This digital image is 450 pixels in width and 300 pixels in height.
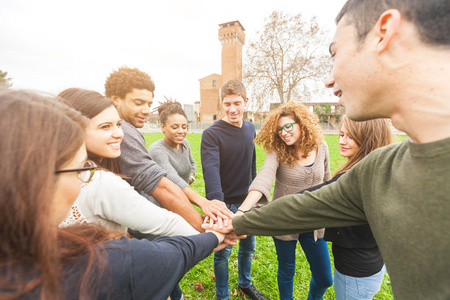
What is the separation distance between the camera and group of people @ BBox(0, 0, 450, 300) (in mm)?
770

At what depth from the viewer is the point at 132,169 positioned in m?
2.02

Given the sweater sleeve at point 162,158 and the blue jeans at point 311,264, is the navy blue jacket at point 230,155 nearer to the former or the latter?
the sweater sleeve at point 162,158

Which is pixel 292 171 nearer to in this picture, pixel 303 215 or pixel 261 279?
pixel 303 215

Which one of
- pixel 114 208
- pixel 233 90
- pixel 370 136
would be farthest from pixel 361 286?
pixel 233 90

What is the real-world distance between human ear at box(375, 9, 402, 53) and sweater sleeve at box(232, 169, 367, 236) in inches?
32.6

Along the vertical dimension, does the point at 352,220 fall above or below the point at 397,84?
below

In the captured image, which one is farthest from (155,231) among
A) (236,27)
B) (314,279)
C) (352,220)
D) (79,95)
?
(236,27)

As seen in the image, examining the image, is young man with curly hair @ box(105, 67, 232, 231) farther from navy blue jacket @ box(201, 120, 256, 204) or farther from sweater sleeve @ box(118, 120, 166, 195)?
navy blue jacket @ box(201, 120, 256, 204)

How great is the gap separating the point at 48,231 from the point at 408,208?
1.55 metres

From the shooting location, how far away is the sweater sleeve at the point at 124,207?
1.42m

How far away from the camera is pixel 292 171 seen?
2.74 meters

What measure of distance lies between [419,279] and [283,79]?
2465 cm

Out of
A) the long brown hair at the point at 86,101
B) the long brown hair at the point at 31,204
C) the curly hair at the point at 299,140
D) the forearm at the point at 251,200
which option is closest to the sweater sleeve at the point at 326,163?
the curly hair at the point at 299,140

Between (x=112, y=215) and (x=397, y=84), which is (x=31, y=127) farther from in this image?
(x=397, y=84)
